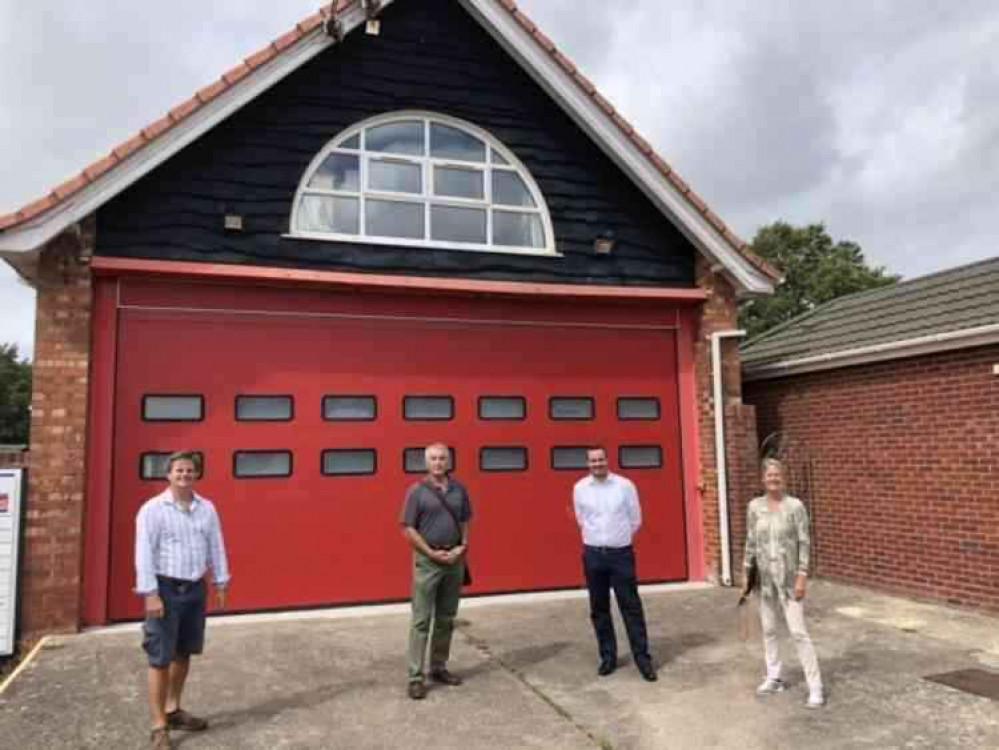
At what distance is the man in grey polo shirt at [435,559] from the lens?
17.2 ft

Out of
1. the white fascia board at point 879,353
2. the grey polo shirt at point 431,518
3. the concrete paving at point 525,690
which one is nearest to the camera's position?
the concrete paving at point 525,690

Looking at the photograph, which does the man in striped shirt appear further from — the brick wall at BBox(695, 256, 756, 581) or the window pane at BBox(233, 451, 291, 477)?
the brick wall at BBox(695, 256, 756, 581)

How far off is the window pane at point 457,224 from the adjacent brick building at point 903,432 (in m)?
3.94

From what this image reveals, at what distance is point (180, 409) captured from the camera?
7492 millimetres

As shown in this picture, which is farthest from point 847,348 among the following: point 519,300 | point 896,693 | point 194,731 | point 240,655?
point 194,731

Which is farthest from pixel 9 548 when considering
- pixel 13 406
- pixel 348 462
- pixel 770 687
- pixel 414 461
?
pixel 13 406

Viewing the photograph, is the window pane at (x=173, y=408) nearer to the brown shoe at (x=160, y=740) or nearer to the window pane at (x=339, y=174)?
the window pane at (x=339, y=174)

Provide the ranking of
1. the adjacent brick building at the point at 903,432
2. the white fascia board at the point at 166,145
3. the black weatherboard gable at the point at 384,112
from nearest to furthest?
the white fascia board at the point at 166,145 < the adjacent brick building at the point at 903,432 < the black weatherboard gable at the point at 384,112

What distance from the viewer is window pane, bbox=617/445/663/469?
8.87 meters

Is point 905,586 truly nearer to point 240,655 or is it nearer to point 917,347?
point 917,347

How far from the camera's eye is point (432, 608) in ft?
17.4

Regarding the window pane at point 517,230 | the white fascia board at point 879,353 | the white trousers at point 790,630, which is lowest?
the white trousers at point 790,630

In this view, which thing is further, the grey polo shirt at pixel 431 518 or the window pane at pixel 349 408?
the window pane at pixel 349 408

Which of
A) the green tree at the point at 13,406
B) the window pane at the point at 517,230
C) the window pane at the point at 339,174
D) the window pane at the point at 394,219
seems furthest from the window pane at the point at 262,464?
the green tree at the point at 13,406
